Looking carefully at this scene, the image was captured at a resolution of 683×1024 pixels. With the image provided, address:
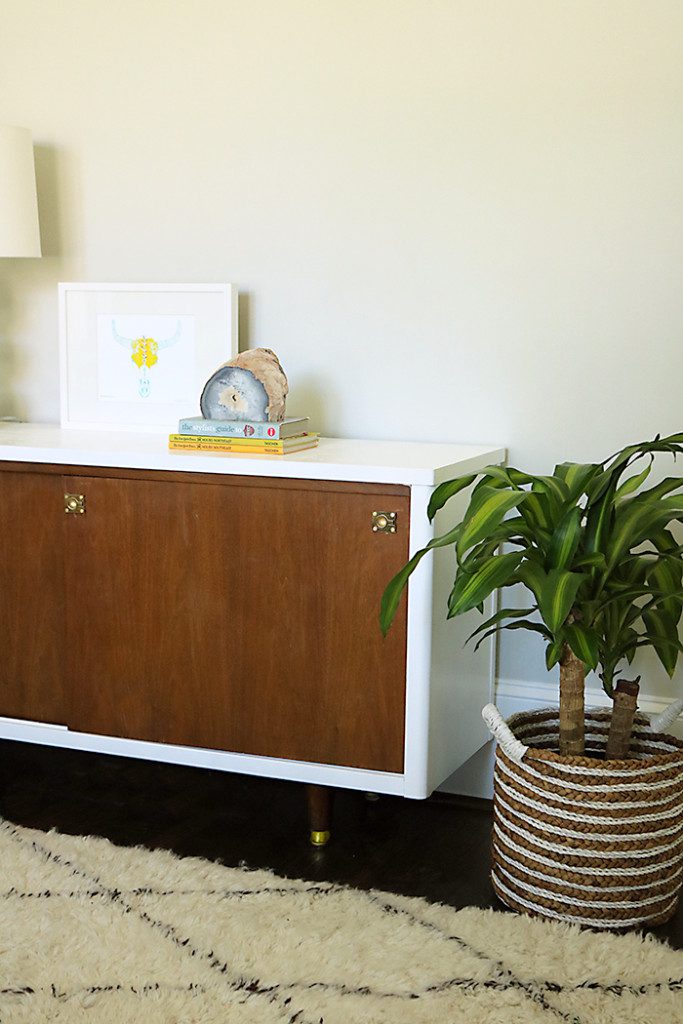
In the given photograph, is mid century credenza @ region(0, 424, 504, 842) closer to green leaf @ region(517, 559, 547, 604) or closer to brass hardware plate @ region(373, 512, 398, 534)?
brass hardware plate @ region(373, 512, 398, 534)

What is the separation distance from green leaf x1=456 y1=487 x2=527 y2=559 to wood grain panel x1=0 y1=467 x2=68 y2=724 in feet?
2.61

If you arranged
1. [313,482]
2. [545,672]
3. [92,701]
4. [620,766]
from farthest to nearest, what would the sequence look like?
[545,672] < [92,701] < [313,482] < [620,766]

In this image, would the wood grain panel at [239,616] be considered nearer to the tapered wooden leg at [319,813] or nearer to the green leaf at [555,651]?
the tapered wooden leg at [319,813]

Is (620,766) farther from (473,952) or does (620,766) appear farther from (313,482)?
(313,482)

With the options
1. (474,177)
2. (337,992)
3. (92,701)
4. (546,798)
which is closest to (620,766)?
(546,798)

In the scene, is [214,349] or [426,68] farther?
[214,349]

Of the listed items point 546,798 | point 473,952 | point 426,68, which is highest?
point 426,68

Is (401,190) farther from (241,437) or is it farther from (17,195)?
(17,195)

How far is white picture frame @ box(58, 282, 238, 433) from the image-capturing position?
94.8 inches

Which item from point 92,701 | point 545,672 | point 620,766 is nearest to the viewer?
point 620,766

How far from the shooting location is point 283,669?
6.56ft

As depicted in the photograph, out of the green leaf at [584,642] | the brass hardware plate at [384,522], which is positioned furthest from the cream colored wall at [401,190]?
the green leaf at [584,642]

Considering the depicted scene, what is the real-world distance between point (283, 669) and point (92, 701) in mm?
394

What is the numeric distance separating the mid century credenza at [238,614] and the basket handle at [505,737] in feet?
0.34
